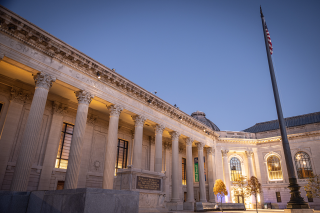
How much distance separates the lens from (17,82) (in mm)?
19266

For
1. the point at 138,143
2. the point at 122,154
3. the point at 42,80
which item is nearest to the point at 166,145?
the point at 122,154

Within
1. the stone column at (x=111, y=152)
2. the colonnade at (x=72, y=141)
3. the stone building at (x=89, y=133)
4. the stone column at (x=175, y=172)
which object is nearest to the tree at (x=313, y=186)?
the stone building at (x=89, y=133)

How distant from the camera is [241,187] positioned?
3544 cm

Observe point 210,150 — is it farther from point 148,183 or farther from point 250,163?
point 148,183

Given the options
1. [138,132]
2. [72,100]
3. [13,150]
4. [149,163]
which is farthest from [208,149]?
[13,150]

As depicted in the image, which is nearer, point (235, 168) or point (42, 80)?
point (42, 80)

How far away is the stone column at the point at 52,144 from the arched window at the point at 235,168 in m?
29.7

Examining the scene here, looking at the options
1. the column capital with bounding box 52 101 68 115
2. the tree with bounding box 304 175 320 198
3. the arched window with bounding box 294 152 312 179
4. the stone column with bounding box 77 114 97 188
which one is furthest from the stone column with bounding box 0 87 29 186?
the arched window with bounding box 294 152 312 179

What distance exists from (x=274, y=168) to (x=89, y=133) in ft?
100

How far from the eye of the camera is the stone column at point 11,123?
17.8 meters

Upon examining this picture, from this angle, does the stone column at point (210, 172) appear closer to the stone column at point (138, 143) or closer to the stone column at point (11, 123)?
the stone column at point (138, 143)

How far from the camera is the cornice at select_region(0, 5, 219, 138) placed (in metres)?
14.5

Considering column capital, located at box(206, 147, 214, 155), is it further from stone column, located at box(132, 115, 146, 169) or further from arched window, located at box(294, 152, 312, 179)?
stone column, located at box(132, 115, 146, 169)

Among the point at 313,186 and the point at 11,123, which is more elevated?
the point at 11,123
